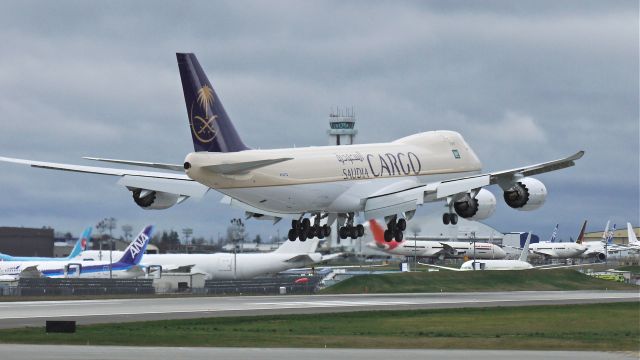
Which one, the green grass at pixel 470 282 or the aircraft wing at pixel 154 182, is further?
the green grass at pixel 470 282

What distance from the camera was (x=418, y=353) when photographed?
128 feet

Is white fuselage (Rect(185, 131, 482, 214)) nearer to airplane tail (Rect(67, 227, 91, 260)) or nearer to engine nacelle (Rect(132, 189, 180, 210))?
engine nacelle (Rect(132, 189, 180, 210))

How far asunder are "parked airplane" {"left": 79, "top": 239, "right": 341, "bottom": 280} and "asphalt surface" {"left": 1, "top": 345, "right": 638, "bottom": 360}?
8637 cm

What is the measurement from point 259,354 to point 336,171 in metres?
30.5

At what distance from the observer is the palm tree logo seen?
58.3 meters

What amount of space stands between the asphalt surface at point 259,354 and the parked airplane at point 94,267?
78244 mm

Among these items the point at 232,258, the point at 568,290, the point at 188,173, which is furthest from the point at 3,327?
the point at 232,258

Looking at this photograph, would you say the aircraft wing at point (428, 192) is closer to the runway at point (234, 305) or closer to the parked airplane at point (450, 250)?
the runway at point (234, 305)

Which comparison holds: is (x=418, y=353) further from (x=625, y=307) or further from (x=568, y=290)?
(x=568, y=290)

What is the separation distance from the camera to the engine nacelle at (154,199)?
68562 millimetres

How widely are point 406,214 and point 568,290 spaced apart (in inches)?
1258

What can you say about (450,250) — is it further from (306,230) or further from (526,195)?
(306,230)


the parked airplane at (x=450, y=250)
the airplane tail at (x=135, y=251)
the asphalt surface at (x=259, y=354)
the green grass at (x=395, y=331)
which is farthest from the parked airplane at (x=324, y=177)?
the parked airplane at (x=450, y=250)

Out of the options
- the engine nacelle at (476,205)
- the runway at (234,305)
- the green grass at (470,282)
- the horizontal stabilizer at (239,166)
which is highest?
the horizontal stabilizer at (239,166)
